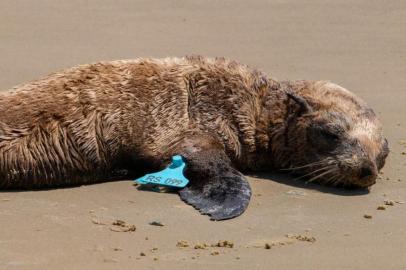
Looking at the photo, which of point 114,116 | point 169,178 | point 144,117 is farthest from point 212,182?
point 114,116

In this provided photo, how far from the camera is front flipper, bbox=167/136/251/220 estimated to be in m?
7.36

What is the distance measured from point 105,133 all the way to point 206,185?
2.90ft

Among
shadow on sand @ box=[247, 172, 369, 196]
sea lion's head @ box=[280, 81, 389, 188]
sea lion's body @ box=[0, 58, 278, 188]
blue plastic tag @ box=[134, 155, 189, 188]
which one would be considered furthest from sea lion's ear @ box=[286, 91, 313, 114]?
blue plastic tag @ box=[134, 155, 189, 188]

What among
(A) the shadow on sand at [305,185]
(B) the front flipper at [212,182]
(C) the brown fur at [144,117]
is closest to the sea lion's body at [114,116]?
(C) the brown fur at [144,117]

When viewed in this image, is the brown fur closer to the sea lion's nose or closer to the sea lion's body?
the sea lion's body

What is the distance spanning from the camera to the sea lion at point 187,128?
310 inches

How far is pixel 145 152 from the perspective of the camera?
813 cm

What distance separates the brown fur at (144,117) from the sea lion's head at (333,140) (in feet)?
0.04

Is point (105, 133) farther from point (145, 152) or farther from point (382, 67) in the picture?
point (382, 67)

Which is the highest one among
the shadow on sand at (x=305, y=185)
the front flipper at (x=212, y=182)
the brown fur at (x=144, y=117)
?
the brown fur at (x=144, y=117)

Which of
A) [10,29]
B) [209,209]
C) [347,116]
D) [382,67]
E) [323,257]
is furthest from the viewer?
[10,29]

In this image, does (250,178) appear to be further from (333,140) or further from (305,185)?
(333,140)

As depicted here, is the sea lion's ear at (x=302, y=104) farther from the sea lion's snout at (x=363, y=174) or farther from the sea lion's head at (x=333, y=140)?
the sea lion's snout at (x=363, y=174)

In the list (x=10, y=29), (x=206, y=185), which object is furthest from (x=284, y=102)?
(x=10, y=29)
